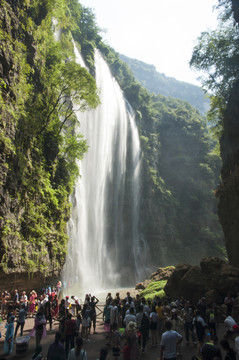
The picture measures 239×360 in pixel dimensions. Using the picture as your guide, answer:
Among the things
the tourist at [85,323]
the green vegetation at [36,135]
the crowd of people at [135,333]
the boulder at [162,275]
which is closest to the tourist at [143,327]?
the crowd of people at [135,333]

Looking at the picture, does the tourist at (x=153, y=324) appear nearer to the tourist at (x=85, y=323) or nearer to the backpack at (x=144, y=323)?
the backpack at (x=144, y=323)

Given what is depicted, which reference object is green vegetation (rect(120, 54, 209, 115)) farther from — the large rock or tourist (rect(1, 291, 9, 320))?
tourist (rect(1, 291, 9, 320))

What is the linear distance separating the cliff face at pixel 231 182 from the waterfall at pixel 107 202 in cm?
1470

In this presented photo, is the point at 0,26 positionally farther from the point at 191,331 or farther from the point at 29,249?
the point at 191,331

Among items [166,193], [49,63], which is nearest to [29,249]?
[49,63]

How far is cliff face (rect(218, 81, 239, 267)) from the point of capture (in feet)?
65.8

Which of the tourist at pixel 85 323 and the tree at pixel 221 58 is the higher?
the tree at pixel 221 58

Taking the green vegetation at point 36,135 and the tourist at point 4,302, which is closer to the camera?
the tourist at point 4,302

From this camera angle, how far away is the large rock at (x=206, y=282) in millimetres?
14078

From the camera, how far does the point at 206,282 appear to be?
15.0 m

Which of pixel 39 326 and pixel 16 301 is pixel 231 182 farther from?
pixel 39 326

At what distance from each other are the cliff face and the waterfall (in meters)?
14.7

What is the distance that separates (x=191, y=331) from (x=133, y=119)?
4341cm

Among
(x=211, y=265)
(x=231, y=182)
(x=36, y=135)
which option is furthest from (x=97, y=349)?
(x=231, y=182)
